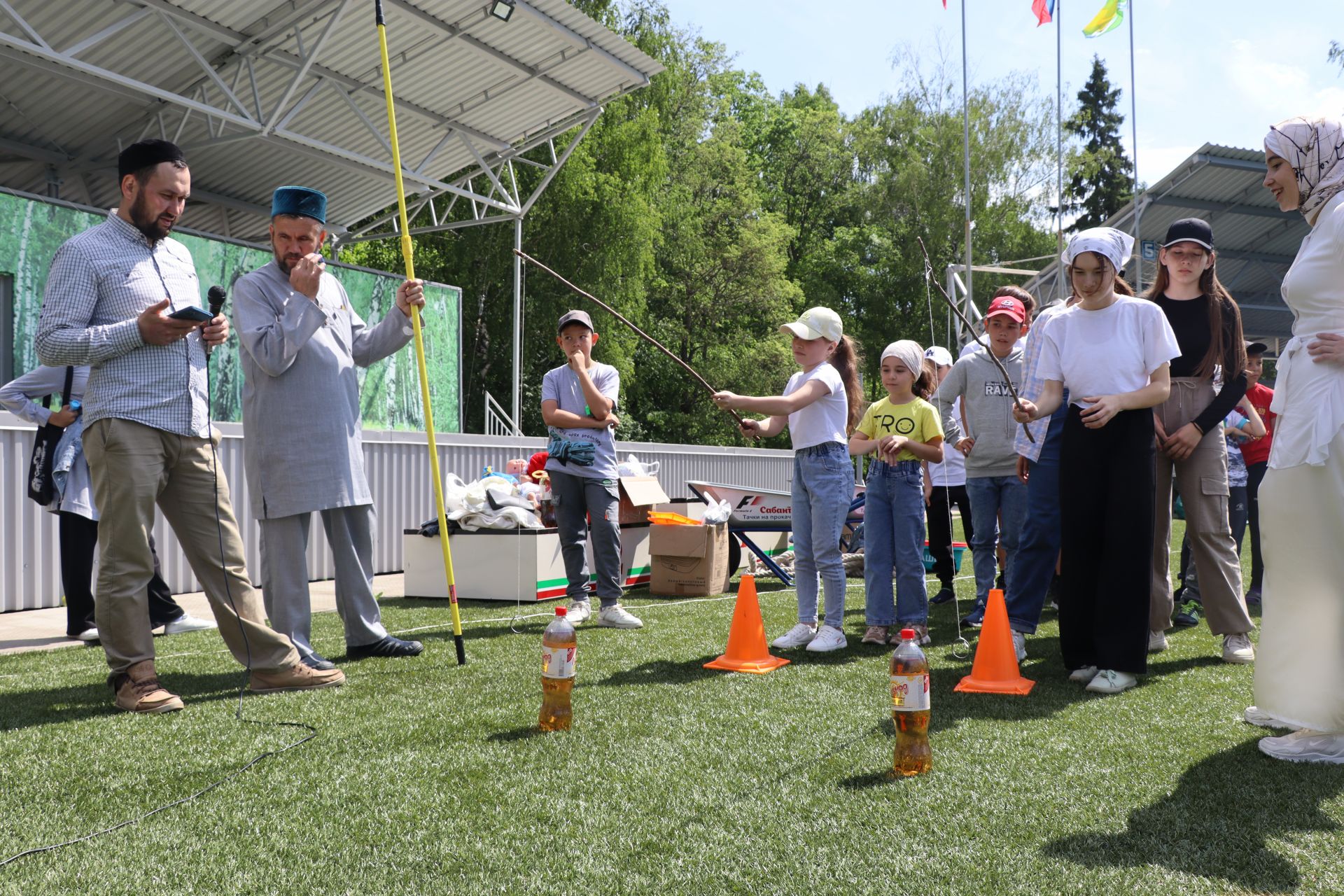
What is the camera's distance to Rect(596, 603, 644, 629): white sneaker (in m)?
6.27

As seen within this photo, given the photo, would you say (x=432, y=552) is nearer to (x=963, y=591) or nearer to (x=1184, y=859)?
(x=963, y=591)

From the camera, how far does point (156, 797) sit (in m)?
2.88

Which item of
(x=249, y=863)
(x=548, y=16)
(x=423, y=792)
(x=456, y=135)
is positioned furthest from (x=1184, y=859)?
(x=456, y=135)


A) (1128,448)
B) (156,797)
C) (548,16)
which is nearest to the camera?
(156,797)

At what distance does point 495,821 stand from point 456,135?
14.2 m

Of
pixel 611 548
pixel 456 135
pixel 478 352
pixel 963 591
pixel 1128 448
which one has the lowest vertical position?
pixel 963 591

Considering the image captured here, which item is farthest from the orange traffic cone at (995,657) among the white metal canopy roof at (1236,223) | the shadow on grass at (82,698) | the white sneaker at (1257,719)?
the white metal canopy roof at (1236,223)

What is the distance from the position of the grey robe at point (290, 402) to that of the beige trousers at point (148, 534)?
0.39 meters

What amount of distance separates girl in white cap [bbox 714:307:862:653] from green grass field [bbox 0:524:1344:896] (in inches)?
30.2

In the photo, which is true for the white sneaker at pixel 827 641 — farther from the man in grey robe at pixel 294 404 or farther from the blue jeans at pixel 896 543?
the man in grey robe at pixel 294 404

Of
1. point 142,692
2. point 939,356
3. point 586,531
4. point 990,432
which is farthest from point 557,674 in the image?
point 939,356

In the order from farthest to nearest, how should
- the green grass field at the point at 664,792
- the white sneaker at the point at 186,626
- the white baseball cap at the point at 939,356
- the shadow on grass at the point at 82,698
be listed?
1. the white baseball cap at the point at 939,356
2. the white sneaker at the point at 186,626
3. the shadow on grass at the point at 82,698
4. the green grass field at the point at 664,792

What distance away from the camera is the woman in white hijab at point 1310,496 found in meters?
3.15

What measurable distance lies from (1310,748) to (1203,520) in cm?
206
